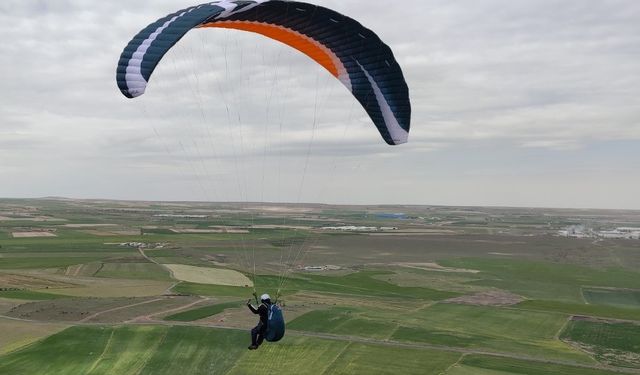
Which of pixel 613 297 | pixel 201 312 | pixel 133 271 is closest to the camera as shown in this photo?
pixel 201 312

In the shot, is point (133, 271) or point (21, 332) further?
point (133, 271)

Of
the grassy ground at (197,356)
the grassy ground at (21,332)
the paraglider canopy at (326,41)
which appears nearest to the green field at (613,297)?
the grassy ground at (197,356)

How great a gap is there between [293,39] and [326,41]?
3.85ft

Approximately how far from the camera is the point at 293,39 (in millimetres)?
17344

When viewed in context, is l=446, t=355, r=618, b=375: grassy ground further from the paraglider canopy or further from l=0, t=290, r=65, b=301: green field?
l=0, t=290, r=65, b=301: green field

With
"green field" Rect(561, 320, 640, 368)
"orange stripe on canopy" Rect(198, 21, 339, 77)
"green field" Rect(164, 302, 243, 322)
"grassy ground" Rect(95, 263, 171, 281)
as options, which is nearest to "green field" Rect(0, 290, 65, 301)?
"grassy ground" Rect(95, 263, 171, 281)

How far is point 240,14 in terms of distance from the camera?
49.6 ft

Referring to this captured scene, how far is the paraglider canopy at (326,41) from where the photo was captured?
13172mm

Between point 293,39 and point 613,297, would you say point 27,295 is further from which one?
point 613,297

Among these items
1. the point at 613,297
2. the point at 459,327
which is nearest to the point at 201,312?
the point at 459,327

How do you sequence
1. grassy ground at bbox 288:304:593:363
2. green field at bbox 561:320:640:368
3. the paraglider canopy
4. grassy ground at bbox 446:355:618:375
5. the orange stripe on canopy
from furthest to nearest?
grassy ground at bbox 288:304:593:363 → green field at bbox 561:320:640:368 → grassy ground at bbox 446:355:618:375 → the orange stripe on canopy → the paraglider canopy

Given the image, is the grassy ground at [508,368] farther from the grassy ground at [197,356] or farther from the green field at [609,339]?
the green field at [609,339]

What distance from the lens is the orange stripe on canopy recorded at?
640 inches

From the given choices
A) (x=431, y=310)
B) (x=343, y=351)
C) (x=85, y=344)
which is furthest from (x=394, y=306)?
(x=85, y=344)
